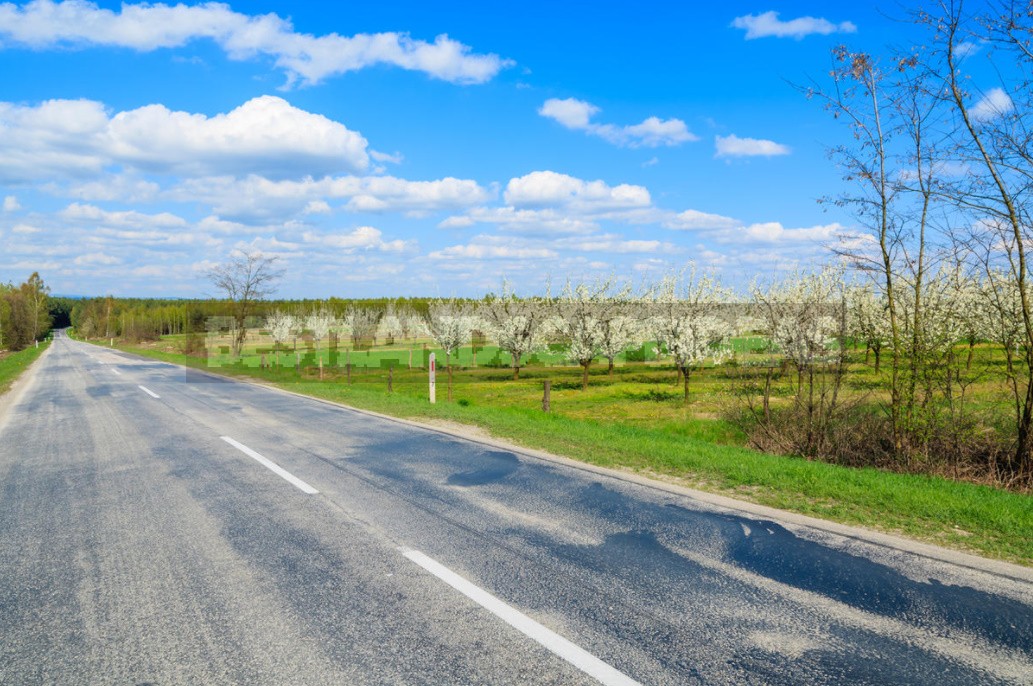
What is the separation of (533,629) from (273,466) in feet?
19.5

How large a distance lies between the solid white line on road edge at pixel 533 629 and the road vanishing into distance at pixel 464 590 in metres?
0.02

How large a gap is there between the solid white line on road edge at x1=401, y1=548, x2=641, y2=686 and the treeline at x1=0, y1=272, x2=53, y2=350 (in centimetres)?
9490

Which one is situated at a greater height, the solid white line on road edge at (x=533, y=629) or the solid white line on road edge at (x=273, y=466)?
the solid white line on road edge at (x=533, y=629)

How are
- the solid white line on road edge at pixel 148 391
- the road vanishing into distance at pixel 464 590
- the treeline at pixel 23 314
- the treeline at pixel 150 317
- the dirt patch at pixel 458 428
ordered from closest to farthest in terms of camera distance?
the road vanishing into distance at pixel 464 590
the dirt patch at pixel 458 428
the solid white line on road edge at pixel 148 391
the treeline at pixel 23 314
the treeline at pixel 150 317

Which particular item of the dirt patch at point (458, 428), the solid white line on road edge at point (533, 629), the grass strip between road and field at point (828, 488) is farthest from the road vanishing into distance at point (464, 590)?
the dirt patch at point (458, 428)

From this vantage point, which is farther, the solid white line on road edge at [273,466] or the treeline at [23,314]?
the treeline at [23,314]

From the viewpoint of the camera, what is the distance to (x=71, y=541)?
5.36m

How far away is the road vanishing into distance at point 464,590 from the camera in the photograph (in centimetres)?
318

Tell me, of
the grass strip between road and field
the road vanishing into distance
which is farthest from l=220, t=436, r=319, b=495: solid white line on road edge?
the grass strip between road and field

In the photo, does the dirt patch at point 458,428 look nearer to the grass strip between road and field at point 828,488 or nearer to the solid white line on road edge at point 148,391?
the grass strip between road and field at point 828,488

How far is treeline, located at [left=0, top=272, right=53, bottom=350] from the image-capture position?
77.9 m

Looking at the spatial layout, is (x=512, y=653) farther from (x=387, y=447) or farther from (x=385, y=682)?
(x=387, y=447)

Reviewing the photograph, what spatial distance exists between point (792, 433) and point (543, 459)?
585 centimetres

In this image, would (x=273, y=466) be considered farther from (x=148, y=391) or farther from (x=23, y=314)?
(x=23, y=314)
